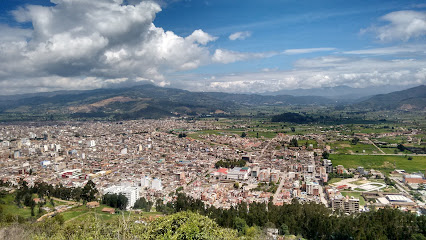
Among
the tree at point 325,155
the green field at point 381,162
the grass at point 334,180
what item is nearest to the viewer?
the grass at point 334,180

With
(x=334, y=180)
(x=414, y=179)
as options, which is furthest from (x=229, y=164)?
(x=414, y=179)

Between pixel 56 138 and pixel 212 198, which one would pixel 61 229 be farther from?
pixel 56 138

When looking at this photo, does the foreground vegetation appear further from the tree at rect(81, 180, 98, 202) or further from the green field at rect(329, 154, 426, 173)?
the green field at rect(329, 154, 426, 173)

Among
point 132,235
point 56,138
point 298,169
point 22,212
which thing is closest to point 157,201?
point 22,212

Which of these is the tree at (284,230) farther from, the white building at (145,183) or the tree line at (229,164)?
the tree line at (229,164)

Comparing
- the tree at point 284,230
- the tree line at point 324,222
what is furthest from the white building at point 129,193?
the tree at point 284,230

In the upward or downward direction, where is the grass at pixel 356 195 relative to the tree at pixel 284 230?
downward
